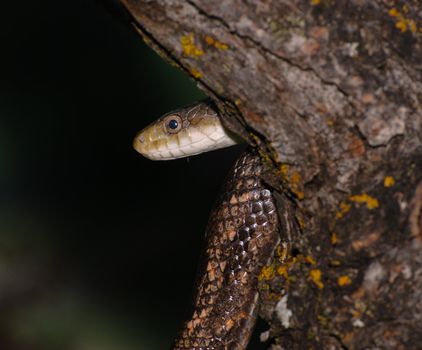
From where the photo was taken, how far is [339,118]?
199cm

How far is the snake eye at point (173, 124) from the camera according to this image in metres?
4.34

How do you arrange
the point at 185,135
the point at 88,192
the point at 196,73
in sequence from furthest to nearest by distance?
1. the point at 88,192
2. the point at 185,135
3. the point at 196,73

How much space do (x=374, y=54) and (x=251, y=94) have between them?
14.1 inches

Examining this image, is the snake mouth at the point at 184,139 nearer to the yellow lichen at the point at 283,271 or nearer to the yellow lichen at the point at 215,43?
the yellow lichen at the point at 283,271

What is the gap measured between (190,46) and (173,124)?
7.79ft

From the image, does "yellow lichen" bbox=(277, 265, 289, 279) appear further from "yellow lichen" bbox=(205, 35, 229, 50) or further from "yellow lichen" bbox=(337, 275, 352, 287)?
"yellow lichen" bbox=(205, 35, 229, 50)

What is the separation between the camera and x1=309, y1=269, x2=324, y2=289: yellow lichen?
2028 mm

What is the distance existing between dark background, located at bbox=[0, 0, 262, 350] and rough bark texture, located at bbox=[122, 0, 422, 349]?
5970 millimetres

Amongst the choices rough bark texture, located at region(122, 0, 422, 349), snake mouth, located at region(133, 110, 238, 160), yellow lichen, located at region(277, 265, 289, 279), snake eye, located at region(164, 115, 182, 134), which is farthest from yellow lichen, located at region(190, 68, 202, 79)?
snake eye, located at region(164, 115, 182, 134)

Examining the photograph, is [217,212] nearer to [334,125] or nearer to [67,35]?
[334,125]

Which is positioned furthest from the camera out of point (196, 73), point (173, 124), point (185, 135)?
point (173, 124)

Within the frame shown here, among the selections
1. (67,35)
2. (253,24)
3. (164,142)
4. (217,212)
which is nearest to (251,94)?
(253,24)

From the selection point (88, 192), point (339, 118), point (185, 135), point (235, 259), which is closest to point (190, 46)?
point (339, 118)

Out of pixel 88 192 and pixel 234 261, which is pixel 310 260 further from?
pixel 88 192
